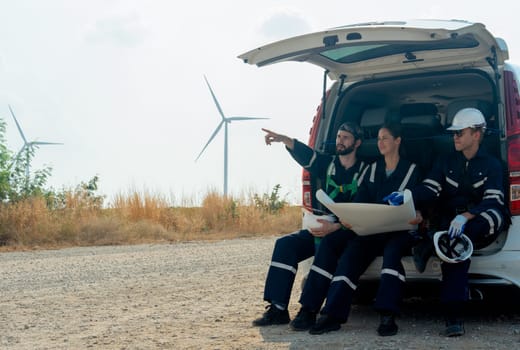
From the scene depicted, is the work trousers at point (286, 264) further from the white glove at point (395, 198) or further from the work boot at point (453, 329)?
the work boot at point (453, 329)

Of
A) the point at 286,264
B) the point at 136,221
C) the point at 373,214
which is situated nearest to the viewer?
the point at 373,214

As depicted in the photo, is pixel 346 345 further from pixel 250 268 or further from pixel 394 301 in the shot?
pixel 250 268

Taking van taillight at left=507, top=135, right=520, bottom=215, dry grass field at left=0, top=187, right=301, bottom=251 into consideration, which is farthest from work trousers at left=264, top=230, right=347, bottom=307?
dry grass field at left=0, top=187, right=301, bottom=251

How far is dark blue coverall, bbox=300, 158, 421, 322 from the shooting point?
5.64 meters

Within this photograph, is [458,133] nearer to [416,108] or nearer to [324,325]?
[416,108]

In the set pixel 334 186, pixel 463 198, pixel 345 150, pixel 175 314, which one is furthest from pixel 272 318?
pixel 463 198

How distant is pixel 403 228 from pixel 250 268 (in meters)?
4.77

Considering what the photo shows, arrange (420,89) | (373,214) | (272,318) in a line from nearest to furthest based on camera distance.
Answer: (373,214) → (272,318) → (420,89)

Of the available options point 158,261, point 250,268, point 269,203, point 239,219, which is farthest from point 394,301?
point 269,203

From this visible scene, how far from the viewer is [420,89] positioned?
697 cm

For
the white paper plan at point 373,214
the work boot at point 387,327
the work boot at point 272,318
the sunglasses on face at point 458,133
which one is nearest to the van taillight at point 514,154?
the sunglasses on face at point 458,133

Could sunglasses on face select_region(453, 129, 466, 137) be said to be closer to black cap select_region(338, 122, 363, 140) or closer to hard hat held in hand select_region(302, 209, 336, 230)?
black cap select_region(338, 122, 363, 140)

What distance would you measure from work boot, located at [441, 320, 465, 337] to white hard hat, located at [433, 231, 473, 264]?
0.40 meters

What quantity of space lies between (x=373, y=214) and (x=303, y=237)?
87 cm
